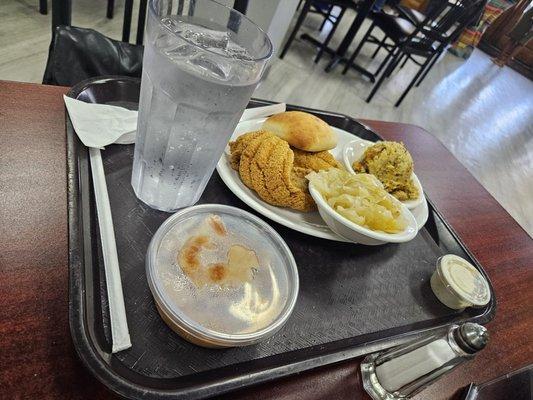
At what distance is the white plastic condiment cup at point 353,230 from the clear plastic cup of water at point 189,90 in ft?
0.82

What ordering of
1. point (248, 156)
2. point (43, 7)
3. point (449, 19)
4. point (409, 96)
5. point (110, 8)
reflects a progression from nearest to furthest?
point (248, 156) → point (43, 7) → point (110, 8) → point (449, 19) → point (409, 96)

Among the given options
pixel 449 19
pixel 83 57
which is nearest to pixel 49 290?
pixel 83 57

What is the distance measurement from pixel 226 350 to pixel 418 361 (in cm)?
33

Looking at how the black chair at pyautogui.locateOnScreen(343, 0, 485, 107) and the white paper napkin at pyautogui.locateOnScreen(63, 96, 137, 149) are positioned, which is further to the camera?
the black chair at pyautogui.locateOnScreen(343, 0, 485, 107)

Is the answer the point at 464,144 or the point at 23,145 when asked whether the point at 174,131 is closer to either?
the point at 23,145

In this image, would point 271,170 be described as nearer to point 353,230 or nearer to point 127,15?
point 353,230

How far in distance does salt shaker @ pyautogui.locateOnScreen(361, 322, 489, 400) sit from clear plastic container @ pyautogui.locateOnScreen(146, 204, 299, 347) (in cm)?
21

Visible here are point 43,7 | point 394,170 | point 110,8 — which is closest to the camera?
point 394,170

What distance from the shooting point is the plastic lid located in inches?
30.7

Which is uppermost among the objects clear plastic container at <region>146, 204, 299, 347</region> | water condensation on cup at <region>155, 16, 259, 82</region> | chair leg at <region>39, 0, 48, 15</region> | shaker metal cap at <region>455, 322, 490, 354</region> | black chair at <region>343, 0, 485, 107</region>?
water condensation on cup at <region>155, 16, 259, 82</region>

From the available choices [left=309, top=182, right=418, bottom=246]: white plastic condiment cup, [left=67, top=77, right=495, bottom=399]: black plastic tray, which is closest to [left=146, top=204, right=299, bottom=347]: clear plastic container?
[left=67, top=77, right=495, bottom=399]: black plastic tray

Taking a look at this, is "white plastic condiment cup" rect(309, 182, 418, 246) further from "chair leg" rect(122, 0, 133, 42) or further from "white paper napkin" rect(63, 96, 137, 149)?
"chair leg" rect(122, 0, 133, 42)

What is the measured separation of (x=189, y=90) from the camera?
0.56 meters

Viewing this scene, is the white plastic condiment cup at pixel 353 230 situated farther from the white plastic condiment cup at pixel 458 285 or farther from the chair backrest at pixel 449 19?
the chair backrest at pixel 449 19
